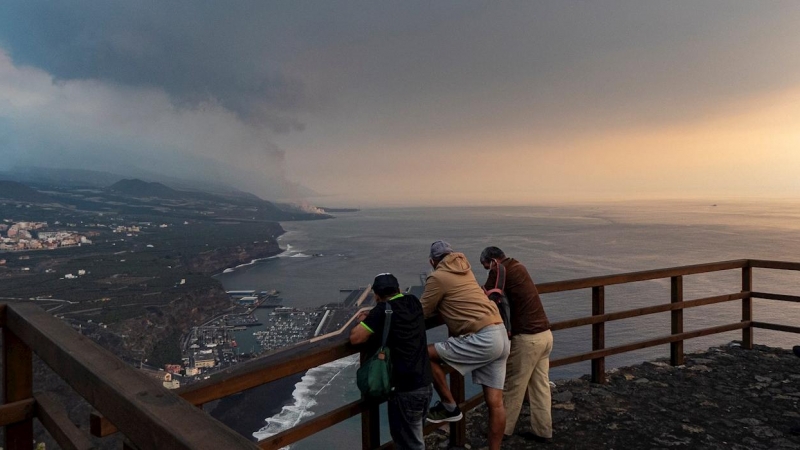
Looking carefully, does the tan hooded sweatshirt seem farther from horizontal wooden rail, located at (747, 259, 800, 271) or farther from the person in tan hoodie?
horizontal wooden rail, located at (747, 259, 800, 271)

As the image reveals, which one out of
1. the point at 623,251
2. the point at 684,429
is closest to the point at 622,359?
the point at 684,429

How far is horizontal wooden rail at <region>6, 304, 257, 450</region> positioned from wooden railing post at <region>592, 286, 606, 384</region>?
15.6 ft

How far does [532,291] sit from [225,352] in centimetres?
3066

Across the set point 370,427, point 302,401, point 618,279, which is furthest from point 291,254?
point 370,427

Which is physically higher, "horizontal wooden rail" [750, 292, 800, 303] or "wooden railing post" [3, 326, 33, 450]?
"wooden railing post" [3, 326, 33, 450]

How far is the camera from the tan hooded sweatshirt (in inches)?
140

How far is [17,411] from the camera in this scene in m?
2.12

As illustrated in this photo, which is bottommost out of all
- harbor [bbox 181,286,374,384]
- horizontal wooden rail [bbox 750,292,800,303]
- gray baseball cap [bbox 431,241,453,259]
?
harbor [bbox 181,286,374,384]

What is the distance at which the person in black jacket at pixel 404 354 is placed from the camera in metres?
3.09

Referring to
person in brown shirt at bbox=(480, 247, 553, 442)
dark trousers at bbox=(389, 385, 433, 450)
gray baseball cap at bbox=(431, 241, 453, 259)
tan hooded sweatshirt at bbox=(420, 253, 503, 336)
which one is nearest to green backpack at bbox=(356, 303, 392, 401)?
dark trousers at bbox=(389, 385, 433, 450)

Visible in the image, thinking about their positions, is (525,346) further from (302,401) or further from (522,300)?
(302,401)

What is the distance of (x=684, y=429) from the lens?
458 centimetres

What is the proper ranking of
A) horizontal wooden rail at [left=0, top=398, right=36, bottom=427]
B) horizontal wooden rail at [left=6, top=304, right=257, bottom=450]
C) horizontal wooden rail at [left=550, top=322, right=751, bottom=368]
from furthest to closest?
1. horizontal wooden rail at [left=550, top=322, right=751, bottom=368]
2. horizontal wooden rail at [left=0, top=398, right=36, bottom=427]
3. horizontal wooden rail at [left=6, top=304, right=257, bottom=450]

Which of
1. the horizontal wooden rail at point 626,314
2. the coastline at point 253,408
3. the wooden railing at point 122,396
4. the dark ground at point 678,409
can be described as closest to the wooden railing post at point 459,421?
the wooden railing at point 122,396
